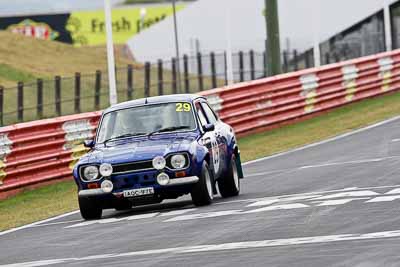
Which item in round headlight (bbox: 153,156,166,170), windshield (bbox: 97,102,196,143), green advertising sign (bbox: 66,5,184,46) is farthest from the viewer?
green advertising sign (bbox: 66,5,184,46)

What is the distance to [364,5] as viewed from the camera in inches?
2239

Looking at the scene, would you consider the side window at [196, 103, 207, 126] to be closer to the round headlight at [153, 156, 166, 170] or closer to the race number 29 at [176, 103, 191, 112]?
the race number 29 at [176, 103, 191, 112]

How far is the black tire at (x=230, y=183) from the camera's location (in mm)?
18219

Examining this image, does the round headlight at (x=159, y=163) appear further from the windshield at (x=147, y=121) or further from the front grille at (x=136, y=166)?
the windshield at (x=147, y=121)

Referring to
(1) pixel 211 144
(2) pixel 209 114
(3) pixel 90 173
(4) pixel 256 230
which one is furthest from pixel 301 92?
(4) pixel 256 230

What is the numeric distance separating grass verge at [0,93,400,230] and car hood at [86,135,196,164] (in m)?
1.77

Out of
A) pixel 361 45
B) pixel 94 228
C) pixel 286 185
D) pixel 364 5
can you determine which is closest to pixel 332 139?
pixel 286 185

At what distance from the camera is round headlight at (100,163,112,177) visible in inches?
651

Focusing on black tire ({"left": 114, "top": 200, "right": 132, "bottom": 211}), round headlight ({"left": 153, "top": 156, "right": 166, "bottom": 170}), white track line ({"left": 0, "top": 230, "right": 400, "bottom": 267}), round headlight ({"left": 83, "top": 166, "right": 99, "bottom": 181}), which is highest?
round headlight ({"left": 153, "top": 156, "right": 166, "bottom": 170})

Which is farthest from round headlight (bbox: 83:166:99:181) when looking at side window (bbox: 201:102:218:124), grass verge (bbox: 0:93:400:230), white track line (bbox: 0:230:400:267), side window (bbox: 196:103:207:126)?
white track line (bbox: 0:230:400:267)

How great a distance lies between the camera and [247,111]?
30328 mm

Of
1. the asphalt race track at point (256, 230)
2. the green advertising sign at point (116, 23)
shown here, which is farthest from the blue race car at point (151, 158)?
the green advertising sign at point (116, 23)

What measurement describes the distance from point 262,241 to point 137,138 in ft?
16.5

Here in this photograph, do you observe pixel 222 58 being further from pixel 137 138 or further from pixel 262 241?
pixel 262 241
